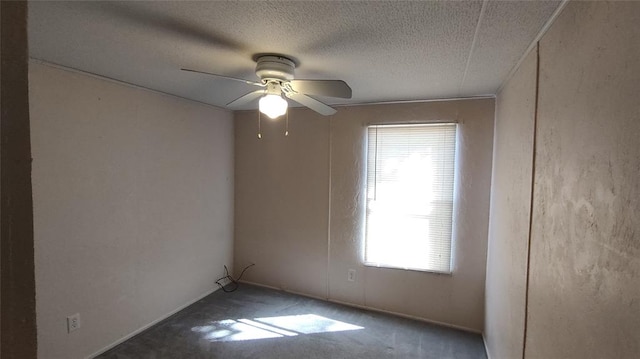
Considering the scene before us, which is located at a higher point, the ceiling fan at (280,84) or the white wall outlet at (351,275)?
the ceiling fan at (280,84)

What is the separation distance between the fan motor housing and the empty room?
0.04 feet

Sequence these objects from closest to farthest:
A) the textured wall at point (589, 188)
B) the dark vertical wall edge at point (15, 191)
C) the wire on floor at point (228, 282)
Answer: the dark vertical wall edge at point (15, 191) → the textured wall at point (589, 188) → the wire on floor at point (228, 282)

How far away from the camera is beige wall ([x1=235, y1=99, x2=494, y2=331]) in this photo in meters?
2.83

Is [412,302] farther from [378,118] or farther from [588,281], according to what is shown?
[588,281]

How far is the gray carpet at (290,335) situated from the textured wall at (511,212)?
0.46m

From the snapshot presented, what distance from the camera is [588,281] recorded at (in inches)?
37.1

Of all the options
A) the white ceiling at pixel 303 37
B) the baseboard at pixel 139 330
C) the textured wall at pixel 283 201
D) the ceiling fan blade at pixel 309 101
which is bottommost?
the baseboard at pixel 139 330

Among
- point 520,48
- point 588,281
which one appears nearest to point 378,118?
point 520,48

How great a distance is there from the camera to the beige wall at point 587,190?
0.77 metres

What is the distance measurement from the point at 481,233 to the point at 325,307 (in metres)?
1.74

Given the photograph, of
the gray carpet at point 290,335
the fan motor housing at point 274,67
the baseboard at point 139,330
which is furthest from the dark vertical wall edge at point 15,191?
the baseboard at point 139,330

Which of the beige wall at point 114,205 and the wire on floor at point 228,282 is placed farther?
the wire on floor at point 228,282

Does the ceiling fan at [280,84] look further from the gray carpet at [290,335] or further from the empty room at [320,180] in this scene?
the gray carpet at [290,335]

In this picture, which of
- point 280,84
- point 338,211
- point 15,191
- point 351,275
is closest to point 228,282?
point 351,275
